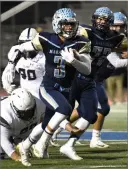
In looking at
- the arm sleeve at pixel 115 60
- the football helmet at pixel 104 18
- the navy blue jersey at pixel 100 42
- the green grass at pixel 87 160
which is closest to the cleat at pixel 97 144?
the green grass at pixel 87 160

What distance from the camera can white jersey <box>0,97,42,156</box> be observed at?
6375mm

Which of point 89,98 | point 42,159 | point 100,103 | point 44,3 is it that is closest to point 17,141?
point 42,159

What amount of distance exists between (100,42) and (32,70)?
0.95m

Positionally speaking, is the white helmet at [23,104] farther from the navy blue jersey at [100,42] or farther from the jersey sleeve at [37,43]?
the navy blue jersey at [100,42]

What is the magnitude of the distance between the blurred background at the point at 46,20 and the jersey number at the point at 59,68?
7.98m

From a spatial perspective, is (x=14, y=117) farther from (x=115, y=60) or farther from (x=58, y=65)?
(x=115, y=60)

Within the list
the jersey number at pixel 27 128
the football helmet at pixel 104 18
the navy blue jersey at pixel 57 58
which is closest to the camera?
the navy blue jersey at pixel 57 58

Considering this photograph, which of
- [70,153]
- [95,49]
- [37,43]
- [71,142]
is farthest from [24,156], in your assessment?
[95,49]

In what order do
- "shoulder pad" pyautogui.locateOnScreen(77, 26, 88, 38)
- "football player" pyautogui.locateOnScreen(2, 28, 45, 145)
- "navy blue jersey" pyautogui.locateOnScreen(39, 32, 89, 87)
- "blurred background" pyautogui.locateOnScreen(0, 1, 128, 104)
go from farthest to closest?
1. "blurred background" pyautogui.locateOnScreen(0, 1, 128, 104)
2. "football player" pyautogui.locateOnScreen(2, 28, 45, 145)
3. "shoulder pad" pyautogui.locateOnScreen(77, 26, 88, 38)
4. "navy blue jersey" pyautogui.locateOnScreen(39, 32, 89, 87)

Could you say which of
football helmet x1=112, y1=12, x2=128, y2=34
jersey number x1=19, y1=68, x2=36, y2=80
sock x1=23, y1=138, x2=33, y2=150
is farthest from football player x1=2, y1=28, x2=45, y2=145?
sock x1=23, y1=138, x2=33, y2=150

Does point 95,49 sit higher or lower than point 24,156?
→ higher

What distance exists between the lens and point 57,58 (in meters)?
6.52

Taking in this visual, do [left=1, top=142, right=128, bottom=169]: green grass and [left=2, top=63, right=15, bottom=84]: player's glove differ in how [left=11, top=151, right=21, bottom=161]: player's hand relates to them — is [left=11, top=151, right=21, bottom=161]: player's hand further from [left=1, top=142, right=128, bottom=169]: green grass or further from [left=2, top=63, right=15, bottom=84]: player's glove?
[left=2, top=63, right=15, bottom=84]: player's glove

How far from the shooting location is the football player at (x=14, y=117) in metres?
6.38
